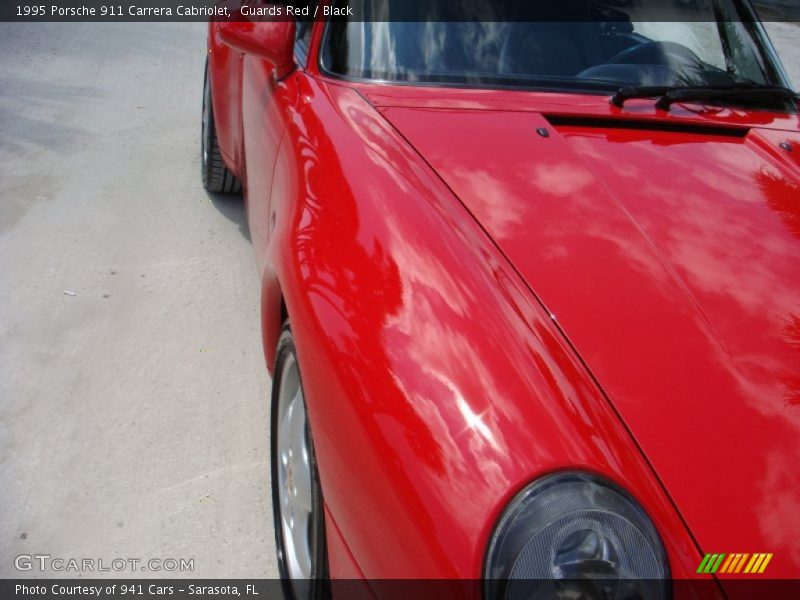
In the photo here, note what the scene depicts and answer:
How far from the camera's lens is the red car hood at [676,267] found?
1334mm

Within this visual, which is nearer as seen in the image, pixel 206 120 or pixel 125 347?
pixel 125 347

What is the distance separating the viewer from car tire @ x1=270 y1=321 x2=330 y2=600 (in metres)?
1.75

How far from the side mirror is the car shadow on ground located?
1435 mm

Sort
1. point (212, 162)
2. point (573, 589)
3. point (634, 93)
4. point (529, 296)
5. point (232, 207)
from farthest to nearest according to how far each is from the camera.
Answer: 1. point (232, 207)
2. point (212, 162)
3. point (634, 93)
4. point (529, 296)
5. point (573, 589)

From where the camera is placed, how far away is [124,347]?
304 cm

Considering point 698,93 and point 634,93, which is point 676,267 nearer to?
point 634,93

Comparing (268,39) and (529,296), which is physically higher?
(268,39)

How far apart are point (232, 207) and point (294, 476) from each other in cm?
233

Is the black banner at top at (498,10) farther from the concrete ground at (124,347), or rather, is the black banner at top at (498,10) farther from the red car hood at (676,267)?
the concrete ground at (124,347)

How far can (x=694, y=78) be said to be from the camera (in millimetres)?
2482

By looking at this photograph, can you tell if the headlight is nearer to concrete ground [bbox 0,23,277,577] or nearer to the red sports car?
the red sports car

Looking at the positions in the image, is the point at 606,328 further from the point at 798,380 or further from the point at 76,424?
the point at 76,424

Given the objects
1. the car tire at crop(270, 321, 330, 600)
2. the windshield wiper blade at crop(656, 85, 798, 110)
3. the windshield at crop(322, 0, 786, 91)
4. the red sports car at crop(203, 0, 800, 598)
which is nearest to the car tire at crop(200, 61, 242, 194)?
the red sports car at crop(203, 0, 800, 598)

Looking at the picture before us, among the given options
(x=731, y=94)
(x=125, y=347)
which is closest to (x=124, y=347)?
(x=125, y=347)
